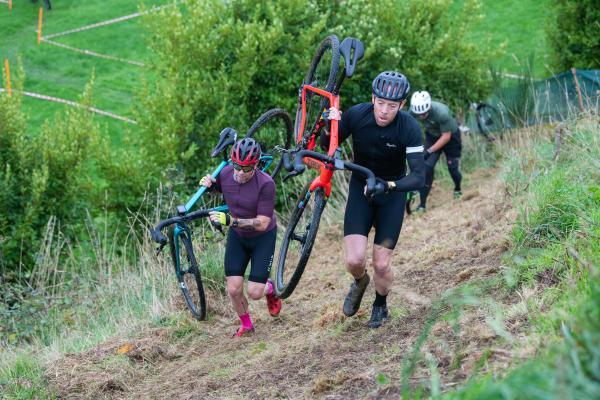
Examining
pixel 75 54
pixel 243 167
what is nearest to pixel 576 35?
pixel 243 167

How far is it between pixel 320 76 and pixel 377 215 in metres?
2.53

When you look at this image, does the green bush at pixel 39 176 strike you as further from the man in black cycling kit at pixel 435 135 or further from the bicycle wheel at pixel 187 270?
the man in black cycling kit at pixel 435 135

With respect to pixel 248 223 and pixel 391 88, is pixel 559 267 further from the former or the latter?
pixel 248 223

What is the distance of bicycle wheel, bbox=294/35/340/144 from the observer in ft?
23.6

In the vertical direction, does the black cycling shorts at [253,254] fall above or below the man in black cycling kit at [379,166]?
below

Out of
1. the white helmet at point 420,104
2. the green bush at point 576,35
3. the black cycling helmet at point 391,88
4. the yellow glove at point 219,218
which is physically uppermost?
the green bush at point 576,35

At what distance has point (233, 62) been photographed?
42.8 feet

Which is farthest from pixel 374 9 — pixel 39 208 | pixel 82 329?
pixel 82 329

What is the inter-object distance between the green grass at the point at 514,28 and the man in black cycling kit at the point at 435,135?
11.5 m

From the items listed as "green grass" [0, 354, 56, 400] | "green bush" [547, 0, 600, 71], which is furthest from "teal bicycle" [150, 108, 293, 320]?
"green bush" [547, 0, 600, 71]

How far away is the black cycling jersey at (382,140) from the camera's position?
6.51 metres

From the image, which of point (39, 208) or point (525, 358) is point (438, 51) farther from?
point (525, 358)

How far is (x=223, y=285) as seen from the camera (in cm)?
916

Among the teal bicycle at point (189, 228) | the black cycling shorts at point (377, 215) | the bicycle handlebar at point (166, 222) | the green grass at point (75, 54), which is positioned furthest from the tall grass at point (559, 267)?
the green grass at point (75, 54)
